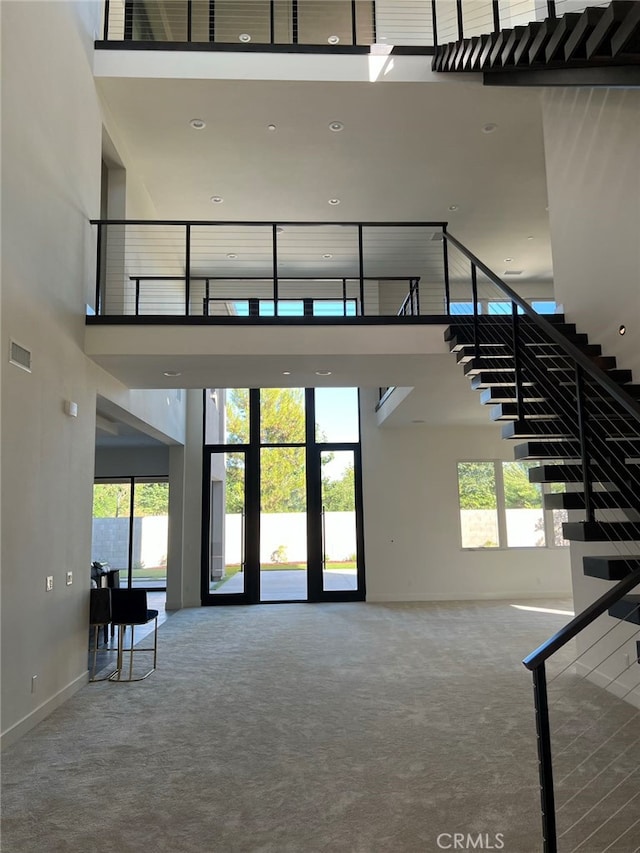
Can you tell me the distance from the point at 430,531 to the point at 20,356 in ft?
26.0

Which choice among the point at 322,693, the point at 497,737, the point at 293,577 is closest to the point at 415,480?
the point at 293,577

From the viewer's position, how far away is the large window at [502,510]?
34.9 feet

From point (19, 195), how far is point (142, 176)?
13.9 feet

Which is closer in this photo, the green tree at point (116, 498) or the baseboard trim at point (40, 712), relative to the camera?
the baseboard trim at point (40, 712)

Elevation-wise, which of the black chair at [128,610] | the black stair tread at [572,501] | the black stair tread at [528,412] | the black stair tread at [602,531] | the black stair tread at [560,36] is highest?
the black stair tread at [560,36]

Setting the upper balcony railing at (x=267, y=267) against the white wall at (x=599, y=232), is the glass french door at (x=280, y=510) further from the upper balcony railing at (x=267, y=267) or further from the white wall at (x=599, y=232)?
the white wall at (x=599, y=232)

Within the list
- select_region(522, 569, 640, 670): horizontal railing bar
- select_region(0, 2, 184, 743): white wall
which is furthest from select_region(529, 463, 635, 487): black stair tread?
select_region(0, 2, 184, 743): white wall

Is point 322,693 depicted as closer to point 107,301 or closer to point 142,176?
point 107,301

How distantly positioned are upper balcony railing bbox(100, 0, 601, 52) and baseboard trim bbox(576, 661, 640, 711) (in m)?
7.55

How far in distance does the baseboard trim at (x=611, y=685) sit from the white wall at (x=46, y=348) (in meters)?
4.16

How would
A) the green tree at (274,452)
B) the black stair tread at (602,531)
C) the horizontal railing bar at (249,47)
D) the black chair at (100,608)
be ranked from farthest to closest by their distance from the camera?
1. the green tree at (274,452)
2. the horizontal railing bar at (249,47)
3. the black chair at (100,608)
4. the black stair tread at (602,531)

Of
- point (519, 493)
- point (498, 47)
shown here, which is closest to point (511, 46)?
point (498, 47)

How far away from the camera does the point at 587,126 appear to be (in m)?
5.34

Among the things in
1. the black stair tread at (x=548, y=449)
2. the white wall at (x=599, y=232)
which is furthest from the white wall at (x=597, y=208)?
the black stair tread at (x=548, y=449)
